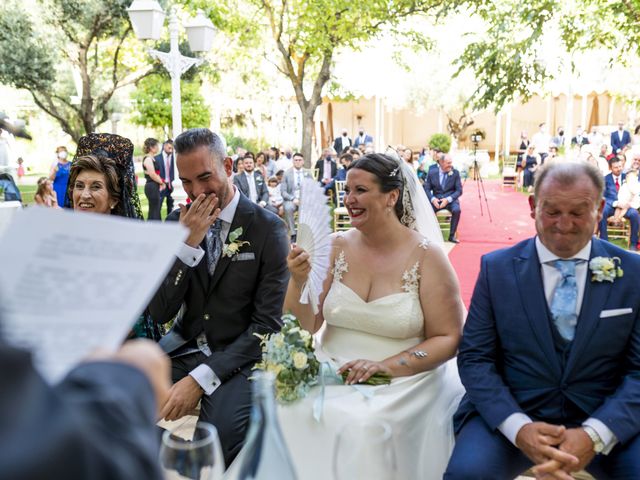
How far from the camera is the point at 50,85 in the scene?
16.9 m

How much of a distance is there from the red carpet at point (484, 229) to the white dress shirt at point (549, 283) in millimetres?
4164

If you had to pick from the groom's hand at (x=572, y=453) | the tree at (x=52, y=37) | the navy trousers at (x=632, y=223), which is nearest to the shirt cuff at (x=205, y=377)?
the groom's hand at (x=572, y=453)

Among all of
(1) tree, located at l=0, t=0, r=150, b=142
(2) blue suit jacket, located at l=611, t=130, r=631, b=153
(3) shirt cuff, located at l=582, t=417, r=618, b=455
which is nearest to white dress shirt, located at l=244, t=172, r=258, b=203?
(1) tree, located at l=0, t=0, r=150, b=142

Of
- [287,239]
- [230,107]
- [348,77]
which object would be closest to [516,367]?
[287,239]

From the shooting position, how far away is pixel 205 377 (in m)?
2.57

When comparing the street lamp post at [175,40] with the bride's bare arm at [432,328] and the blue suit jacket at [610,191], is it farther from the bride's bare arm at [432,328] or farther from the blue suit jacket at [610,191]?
the blue suit jacket at [610,191]

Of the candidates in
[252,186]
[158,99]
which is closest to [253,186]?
[252,186]

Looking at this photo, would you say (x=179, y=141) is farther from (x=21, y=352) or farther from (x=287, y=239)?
(x=21, y=352)

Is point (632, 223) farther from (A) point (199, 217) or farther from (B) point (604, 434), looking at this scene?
(A) point (199, 217)

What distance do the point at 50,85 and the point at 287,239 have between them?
54.3 ft

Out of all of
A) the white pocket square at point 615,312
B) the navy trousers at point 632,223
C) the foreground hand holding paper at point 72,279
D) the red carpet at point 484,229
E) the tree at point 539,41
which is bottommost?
the red carpet at point 484,229

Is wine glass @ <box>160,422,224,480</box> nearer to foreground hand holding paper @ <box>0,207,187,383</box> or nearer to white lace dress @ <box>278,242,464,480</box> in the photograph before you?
foreground hand holding paper @ <box>0,207,187,383</box>

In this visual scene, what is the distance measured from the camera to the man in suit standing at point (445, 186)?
11.4 meters

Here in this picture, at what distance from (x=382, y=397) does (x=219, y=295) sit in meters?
0.88
